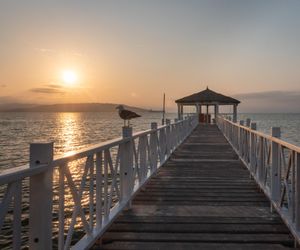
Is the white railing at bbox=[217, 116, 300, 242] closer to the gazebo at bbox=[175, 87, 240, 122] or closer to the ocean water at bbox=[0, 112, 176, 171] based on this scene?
the ocean water at bbox=[0, 112, 176, 171]

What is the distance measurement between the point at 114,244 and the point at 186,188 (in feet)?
10.1

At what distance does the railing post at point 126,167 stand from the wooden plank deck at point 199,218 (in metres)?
0.26

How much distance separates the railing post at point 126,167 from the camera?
4941 mm

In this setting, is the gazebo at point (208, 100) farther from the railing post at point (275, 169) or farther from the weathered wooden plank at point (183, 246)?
the weathered wooden plank at point (183, 246)

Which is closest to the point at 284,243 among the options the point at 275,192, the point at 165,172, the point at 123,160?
the point at 275,192

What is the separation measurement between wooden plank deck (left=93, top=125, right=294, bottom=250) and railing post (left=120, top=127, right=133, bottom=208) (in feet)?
0.86

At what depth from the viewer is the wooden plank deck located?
149 inches

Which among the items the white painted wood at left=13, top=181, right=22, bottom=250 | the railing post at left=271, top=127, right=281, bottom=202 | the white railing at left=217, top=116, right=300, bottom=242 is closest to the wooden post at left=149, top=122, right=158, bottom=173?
the white railing at left=217, top=116, right=300, bottom=242

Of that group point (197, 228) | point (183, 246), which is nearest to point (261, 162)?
point (197, 228)

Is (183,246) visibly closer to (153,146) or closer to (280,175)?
(280,175)

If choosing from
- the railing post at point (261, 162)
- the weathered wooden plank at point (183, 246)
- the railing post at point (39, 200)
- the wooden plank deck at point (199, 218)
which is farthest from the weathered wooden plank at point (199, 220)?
the railing post at point (39, 200)

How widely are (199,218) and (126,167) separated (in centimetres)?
127

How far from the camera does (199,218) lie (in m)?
4.62

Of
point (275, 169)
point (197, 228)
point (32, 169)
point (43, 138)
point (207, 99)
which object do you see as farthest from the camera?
point (43, 138)
